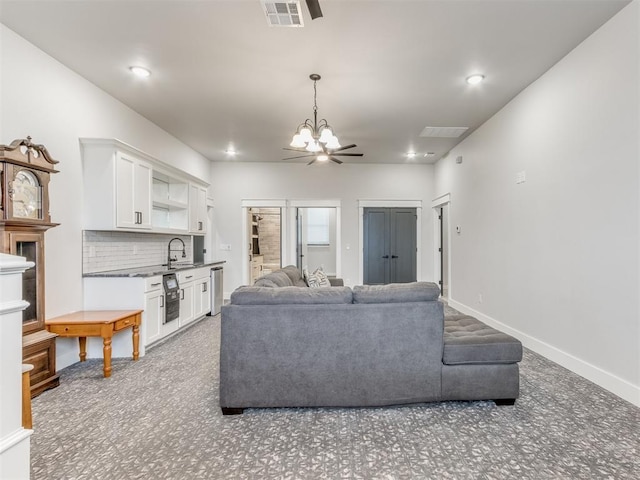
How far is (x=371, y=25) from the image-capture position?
8.95 feet

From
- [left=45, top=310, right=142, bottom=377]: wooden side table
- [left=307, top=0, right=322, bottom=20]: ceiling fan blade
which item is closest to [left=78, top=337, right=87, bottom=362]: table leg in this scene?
[left=45, top=310, right=142, bottom=377]: wooden side table

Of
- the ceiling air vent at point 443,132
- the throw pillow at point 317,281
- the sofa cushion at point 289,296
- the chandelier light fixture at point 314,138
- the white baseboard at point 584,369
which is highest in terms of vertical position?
the ceiling air vent at point 443,132

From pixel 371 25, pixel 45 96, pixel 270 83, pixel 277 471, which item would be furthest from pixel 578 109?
pixel 45 96

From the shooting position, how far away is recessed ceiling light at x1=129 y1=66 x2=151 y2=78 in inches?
134

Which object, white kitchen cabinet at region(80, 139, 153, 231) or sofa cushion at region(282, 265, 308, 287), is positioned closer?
white kitchen cabinet at region(80, 139, 153, 231)

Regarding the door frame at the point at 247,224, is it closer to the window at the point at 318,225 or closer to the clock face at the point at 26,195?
the window at the point at 318,225

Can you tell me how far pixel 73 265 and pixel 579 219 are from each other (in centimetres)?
501

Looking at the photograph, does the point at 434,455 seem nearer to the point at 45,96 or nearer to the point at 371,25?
the point at 371,25

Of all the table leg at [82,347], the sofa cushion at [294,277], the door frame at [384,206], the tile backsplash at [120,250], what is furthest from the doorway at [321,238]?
the table leg at [82,347]

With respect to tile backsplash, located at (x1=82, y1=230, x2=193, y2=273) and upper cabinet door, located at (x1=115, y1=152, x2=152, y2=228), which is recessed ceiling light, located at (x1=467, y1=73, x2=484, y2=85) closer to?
upper cabinet door, located at (x1=115, y1=152, x2=152, y2=228)

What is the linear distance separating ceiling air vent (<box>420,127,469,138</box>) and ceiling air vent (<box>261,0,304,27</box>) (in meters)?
3.21

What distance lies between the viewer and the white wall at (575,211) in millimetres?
2586

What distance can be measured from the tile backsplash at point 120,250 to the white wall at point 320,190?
185cm

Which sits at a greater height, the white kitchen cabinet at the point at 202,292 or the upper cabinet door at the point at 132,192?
the upper cabinet door at the point at 132,192
